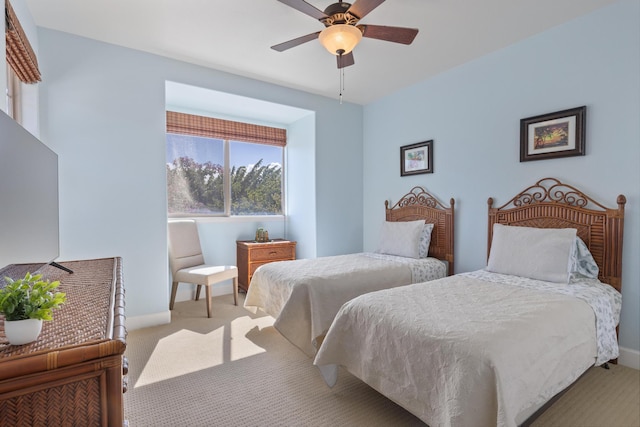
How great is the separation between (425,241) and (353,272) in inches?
46.1

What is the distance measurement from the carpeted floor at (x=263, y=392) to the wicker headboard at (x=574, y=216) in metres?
0.81

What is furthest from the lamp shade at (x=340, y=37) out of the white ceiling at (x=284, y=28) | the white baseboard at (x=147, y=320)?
the white baseboard at (x=147, y=320)

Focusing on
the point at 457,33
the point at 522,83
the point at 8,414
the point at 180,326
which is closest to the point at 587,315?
the point at 522,83

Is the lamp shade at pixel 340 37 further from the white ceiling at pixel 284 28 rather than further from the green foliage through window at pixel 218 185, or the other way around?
the green foliage through window at pixel 218 185

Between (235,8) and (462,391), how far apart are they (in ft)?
9.15

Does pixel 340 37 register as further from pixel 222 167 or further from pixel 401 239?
pixel 222 167

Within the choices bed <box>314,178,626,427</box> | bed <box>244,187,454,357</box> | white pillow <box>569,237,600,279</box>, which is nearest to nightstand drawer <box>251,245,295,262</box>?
bed <box>244,187,454,357</box>

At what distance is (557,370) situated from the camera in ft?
5.20

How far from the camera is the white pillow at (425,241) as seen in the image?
11.5 ft

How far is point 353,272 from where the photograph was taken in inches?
111

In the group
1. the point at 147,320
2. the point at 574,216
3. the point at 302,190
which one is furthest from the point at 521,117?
the point at 147,320

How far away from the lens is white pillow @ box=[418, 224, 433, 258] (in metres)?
3.51

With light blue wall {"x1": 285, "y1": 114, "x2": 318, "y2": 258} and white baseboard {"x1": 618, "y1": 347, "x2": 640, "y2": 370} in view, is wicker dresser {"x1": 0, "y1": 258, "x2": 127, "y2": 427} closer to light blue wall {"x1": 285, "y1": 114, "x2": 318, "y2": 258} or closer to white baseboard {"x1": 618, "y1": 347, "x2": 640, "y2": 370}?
white baseboard {"x1": 618, "y1": 347, "x2": 640, "y2": 370}

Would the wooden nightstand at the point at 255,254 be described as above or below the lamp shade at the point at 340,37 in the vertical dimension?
below
